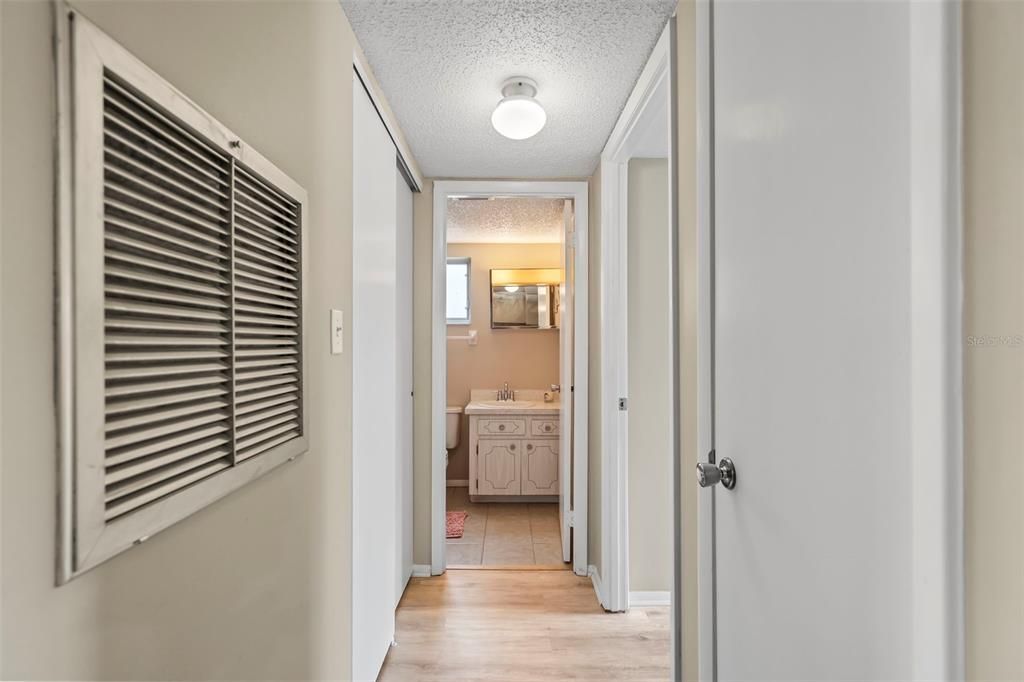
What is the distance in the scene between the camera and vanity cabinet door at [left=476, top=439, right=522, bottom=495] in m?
4.26

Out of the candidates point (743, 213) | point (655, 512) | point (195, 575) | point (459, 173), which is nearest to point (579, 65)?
point (743, 213)

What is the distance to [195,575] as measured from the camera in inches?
32.7

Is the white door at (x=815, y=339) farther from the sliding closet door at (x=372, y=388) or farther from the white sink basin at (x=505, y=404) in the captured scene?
the white sink basin at (x=505, y=404)

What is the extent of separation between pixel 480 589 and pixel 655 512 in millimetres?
959

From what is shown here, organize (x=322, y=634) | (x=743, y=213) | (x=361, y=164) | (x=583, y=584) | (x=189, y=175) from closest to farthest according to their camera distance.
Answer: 1. (x=189, y=175)
2. (x=743, y=213)
3. (x=322, y=634)
4. (x=361, y=164)
5. (x=583, y=584)

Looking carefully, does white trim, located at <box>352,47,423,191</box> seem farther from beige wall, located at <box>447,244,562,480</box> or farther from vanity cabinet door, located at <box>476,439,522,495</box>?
vanity cabinet door, located at <box>476,439,522,495</box>

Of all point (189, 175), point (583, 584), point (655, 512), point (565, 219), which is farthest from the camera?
point (565, 219)

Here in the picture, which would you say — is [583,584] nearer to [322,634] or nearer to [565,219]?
[322,634]

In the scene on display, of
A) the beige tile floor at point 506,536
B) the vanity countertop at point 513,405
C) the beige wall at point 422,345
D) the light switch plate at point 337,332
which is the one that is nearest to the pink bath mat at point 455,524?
the beige tile floor at point 506,536

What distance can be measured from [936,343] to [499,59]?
1580 mm

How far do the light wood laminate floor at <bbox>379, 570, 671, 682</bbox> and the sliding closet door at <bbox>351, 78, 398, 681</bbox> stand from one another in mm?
202

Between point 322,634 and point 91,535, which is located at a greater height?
point 91,535

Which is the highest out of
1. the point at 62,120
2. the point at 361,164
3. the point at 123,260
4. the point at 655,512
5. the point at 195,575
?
the point at 361,164

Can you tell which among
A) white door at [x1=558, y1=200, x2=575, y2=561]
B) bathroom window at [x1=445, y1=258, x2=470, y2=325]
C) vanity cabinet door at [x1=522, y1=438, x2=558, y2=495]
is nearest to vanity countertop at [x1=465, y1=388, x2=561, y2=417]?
vanity cabinet door at [x1=522, y1=438, x2=558, y2=495]
